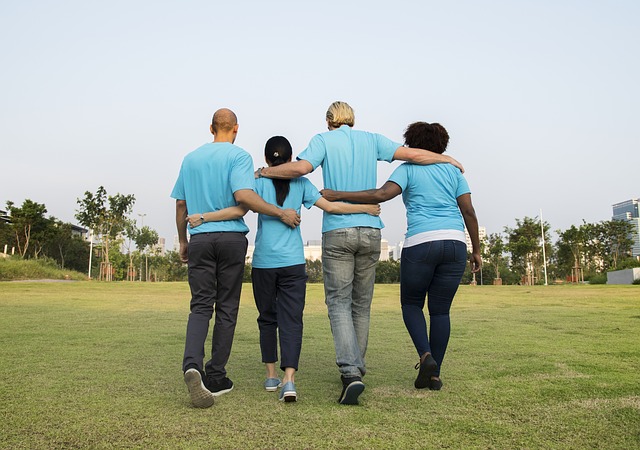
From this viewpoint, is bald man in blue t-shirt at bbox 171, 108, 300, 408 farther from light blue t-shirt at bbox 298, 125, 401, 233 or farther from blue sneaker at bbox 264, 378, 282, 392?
light blue t-shirt at bbox 298, 125, 401, 233

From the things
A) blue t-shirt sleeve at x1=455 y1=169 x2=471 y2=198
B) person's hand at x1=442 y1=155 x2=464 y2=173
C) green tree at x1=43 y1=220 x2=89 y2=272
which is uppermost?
green tree at x1=43 y1=220 x2=89 y2=272

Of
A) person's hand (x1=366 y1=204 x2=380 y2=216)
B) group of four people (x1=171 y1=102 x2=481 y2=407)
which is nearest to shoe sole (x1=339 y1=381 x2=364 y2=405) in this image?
group of four people (x1=171 y1=102 x2=481 y2=407)

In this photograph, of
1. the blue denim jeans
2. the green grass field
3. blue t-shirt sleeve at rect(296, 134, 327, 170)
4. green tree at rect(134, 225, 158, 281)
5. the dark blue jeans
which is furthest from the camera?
green tree at rect(134, 225, 158, 281)

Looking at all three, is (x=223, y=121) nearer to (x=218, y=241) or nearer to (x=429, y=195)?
(x=218, y=241)

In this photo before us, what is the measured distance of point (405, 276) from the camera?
4266 mm

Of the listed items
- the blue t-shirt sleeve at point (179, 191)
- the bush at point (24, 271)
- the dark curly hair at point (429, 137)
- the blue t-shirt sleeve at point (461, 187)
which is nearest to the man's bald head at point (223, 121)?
the blue t-shirt sleeve at point (179, 191)

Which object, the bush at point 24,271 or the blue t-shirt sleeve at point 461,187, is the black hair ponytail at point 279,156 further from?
the bush at point 24,271

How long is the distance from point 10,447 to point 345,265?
239 cm

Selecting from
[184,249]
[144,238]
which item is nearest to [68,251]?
[144,238]

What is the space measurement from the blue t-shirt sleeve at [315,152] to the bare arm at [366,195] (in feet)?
0.80

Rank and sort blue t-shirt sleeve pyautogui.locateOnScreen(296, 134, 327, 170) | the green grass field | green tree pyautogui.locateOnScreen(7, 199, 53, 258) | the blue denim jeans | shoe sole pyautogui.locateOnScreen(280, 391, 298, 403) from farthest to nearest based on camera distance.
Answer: green tree pyautogui.locateOnScreen(7, 199, 53, 258) < blue t-shirt sleeve pyautogui.locateOnScreen(296, 134, 327, 170) < the blue denim jeans < shoe sole pyautogui.locateOnScreen(280, 391, 298, 403) < the green grass field

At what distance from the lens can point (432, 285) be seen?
431 centimetres

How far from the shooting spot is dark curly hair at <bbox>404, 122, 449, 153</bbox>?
4453 mm

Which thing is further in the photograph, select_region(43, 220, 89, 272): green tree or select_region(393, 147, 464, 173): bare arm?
select_region(43, 220, 89, 272): green tree
